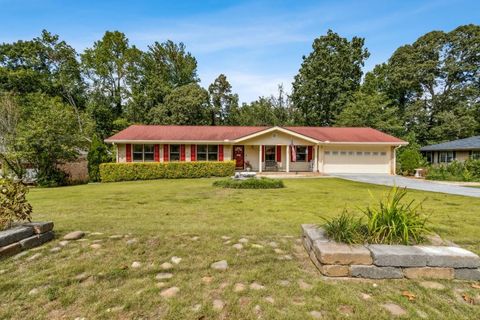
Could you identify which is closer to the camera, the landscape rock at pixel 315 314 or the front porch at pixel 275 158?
the landscape rock at pixel 315 314

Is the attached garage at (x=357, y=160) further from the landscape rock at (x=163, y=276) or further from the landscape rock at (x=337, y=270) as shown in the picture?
the landscape rock at (x=163, y=276)

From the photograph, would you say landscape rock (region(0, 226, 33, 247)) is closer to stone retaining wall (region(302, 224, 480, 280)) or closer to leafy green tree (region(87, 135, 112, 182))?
stone retaining wall (region(302, 224, 480, 280))

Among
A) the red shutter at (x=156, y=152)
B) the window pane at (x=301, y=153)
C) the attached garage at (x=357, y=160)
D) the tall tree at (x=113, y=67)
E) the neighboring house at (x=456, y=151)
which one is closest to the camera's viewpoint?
the red shutter at (x=156, y=152)

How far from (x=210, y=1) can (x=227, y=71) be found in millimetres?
25075

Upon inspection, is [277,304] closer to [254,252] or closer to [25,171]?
[254,252]

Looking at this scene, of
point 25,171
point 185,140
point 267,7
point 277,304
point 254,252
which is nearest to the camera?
point 277,304

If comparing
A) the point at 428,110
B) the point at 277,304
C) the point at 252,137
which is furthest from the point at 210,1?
the point at 428,110

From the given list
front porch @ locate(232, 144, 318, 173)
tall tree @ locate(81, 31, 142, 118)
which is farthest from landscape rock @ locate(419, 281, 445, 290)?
tall tree @ locate(81, 31, 142, 118)

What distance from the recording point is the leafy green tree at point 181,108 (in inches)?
1165

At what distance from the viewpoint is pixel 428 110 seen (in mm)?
31625

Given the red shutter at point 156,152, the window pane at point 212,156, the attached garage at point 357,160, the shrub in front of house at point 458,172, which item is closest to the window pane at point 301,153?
the attached garage at point 357,160

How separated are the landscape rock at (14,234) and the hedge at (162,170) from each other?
41.0 ft

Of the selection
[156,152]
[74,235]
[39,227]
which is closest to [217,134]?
[156,152]

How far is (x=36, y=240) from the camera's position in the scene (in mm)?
3889
